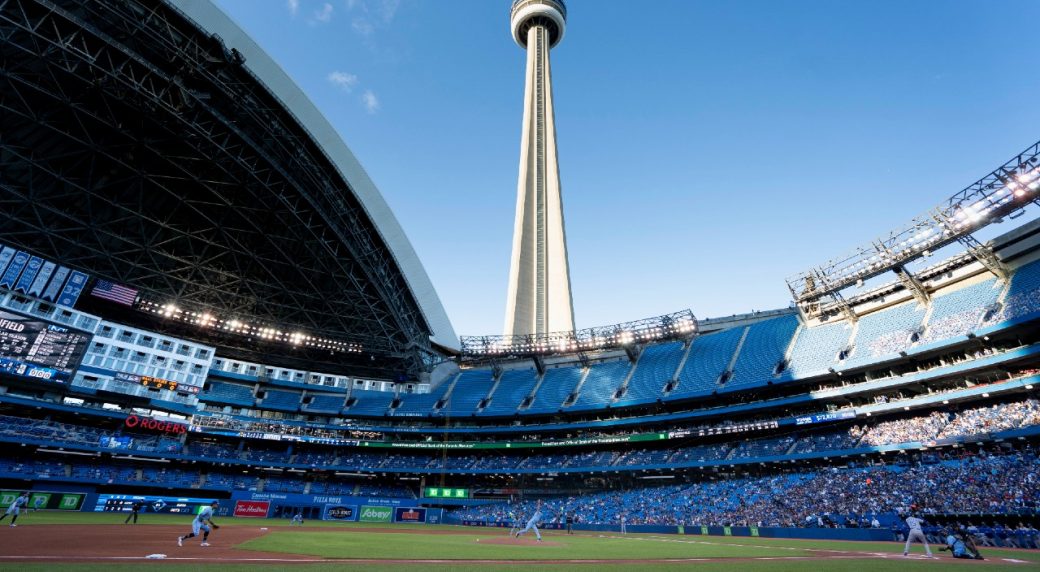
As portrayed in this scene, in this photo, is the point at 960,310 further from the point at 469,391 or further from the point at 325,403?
the point at 325,403

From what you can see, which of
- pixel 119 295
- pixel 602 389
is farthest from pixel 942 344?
pixel 119 295

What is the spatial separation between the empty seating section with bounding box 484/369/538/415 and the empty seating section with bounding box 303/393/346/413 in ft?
67.9

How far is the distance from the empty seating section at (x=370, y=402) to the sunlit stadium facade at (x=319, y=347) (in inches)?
23.1

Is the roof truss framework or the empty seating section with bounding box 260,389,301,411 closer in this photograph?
the roof truss framework

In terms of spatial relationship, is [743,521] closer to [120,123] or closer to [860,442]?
[860,442]

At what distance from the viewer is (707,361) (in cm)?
5897

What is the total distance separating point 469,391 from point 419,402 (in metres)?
6.97

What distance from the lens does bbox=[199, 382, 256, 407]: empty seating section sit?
64125 mm

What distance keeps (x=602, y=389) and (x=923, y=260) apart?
113 ft

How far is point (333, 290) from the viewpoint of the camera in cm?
5547

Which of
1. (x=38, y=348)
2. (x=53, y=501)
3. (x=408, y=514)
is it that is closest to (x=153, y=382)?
(x=38, y=348)

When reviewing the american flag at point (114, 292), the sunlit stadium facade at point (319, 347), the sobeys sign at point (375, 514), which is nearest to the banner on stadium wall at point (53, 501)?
the sunlit stadium facade at point (319, 347)

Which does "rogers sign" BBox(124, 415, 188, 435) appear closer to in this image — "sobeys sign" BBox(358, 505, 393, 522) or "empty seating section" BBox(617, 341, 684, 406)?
"sobeys sign" BBox(358, 505, 393, 522)

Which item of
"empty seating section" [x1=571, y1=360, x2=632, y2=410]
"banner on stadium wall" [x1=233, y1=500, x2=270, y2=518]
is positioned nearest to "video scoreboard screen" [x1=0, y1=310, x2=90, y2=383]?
"banner on stadium wall" [x1=233, y1=500, x2=270, y2=518]
